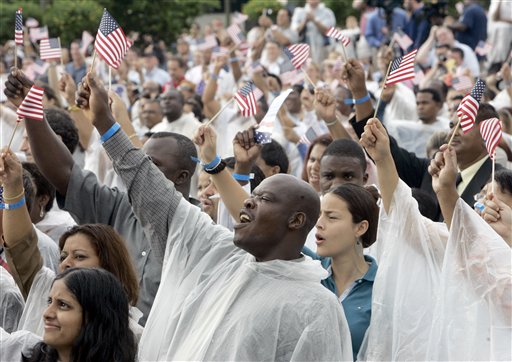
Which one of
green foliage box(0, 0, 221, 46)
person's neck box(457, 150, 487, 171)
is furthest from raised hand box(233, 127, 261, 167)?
green foliage box(0, 0, 221, 46)

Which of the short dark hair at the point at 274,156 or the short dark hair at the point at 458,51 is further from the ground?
the short dark hair at the point at 274,156

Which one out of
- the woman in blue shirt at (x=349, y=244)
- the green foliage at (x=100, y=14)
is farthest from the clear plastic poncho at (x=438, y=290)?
the green foliage at (x=100, y=14)

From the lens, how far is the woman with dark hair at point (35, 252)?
4.57 meters

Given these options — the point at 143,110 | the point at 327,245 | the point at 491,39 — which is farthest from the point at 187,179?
the point at 491,39

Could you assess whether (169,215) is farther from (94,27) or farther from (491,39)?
(94,27)

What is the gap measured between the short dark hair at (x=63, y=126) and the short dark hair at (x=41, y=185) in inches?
23.5

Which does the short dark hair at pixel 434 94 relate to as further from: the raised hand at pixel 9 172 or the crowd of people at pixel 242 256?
the raised hand at pixel 9 172

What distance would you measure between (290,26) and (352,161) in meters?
12.0

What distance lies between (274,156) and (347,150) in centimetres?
126

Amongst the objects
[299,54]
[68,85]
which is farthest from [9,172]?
[299,54]

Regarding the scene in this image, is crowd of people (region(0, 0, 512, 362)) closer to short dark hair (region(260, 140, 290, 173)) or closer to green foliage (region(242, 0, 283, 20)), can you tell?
short dark hair (region(260, 140, 290, 173))

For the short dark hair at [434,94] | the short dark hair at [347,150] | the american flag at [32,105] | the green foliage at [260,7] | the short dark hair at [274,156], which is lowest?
the green foliage at [260,7]

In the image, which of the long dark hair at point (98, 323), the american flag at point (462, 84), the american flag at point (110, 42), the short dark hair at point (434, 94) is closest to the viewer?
the long dark hair at point (98, 323)

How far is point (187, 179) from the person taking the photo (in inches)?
212
